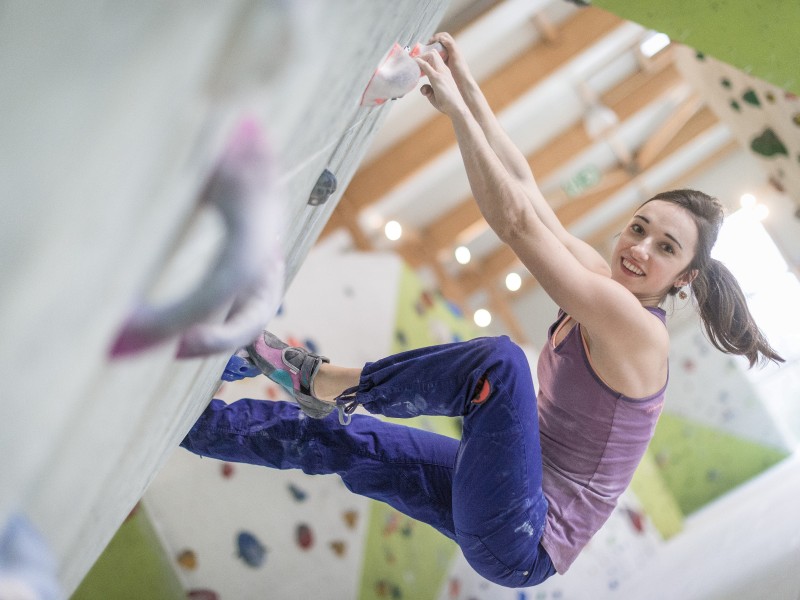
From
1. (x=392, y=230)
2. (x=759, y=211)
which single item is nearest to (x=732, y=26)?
(x=392, y=230)

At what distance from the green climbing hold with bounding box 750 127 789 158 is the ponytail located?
0.69 m

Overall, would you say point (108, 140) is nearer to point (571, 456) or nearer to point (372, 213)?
point (571, 456)

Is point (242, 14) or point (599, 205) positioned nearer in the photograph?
point (242, 14)

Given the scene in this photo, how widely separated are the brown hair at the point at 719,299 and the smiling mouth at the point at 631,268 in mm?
104

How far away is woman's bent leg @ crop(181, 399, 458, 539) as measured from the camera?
1438mm

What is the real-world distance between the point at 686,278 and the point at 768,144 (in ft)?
2.55

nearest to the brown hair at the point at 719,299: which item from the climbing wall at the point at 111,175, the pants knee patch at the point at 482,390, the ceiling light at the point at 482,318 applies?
the pants knee patch at the point at 482,390

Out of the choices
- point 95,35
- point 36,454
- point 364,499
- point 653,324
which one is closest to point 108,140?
Result: point 95,35

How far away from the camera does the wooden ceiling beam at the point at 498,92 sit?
4266 mm

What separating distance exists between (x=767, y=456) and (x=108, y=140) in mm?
4842

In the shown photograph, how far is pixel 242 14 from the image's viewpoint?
1.41ft

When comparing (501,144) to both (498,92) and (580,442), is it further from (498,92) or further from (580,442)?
(498,92)

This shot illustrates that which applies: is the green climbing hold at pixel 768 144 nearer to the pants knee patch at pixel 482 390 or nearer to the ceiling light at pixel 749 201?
the pants knee patch at pixel 482 390

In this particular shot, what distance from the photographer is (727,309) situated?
4.47 ft
